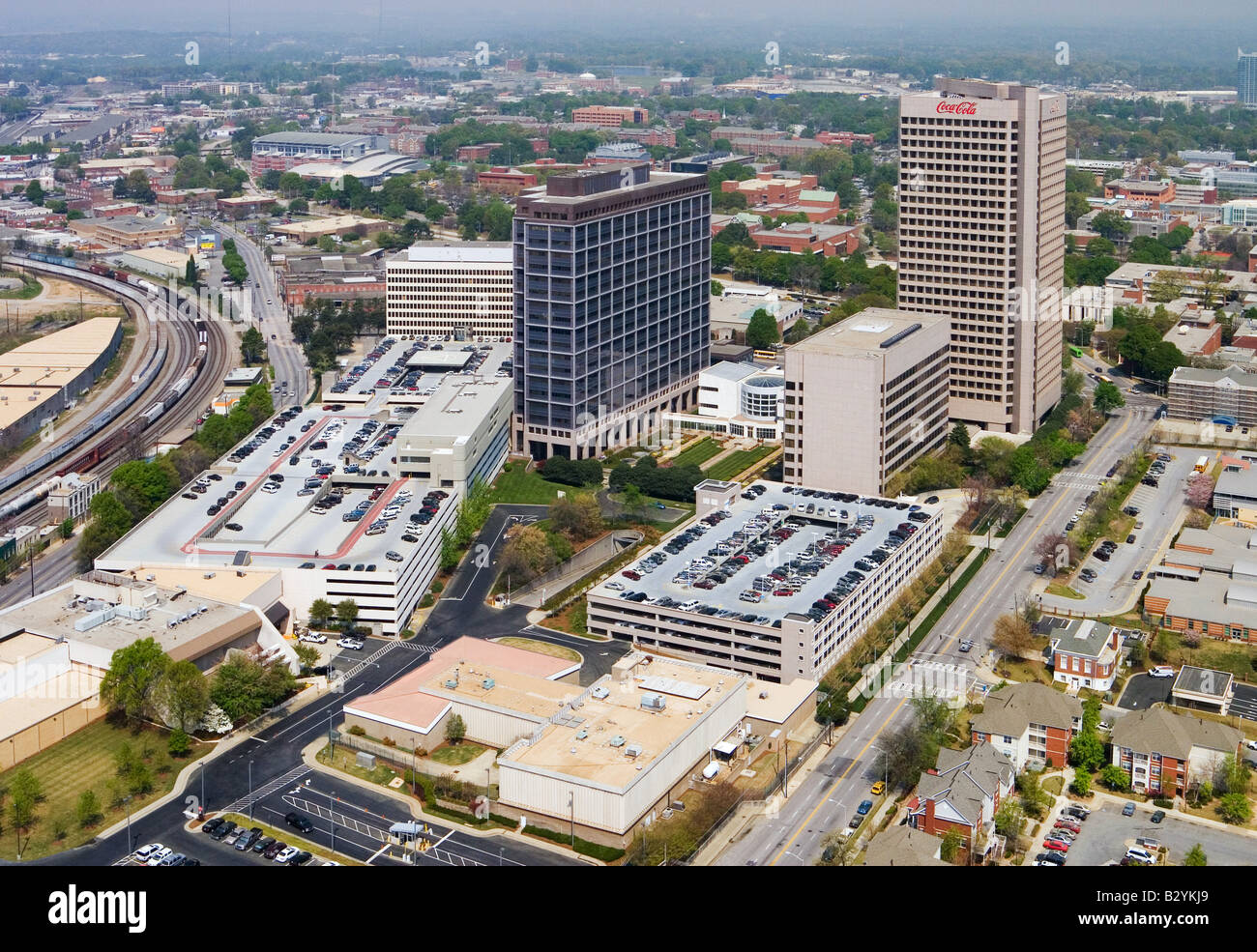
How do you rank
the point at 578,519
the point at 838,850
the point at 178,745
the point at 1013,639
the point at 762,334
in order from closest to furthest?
the point at 838,850
the point at 178,745
the point at 1013,639
the point at 578,519
the point at 762,334

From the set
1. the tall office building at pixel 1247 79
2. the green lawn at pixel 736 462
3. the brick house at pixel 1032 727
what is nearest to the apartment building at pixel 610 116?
the tall office building at pixel 1247 79

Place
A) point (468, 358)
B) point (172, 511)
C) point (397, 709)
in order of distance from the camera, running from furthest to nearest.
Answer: point (468, 358)
point (172, 511)
point (397, 709)

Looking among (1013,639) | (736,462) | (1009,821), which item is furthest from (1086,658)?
(736,462)

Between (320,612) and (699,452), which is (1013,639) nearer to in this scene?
(320,612)

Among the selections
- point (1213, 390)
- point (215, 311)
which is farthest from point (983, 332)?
point (215, 311)

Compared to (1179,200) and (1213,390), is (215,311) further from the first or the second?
(1179,200)

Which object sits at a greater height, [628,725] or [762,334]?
[762,334]
